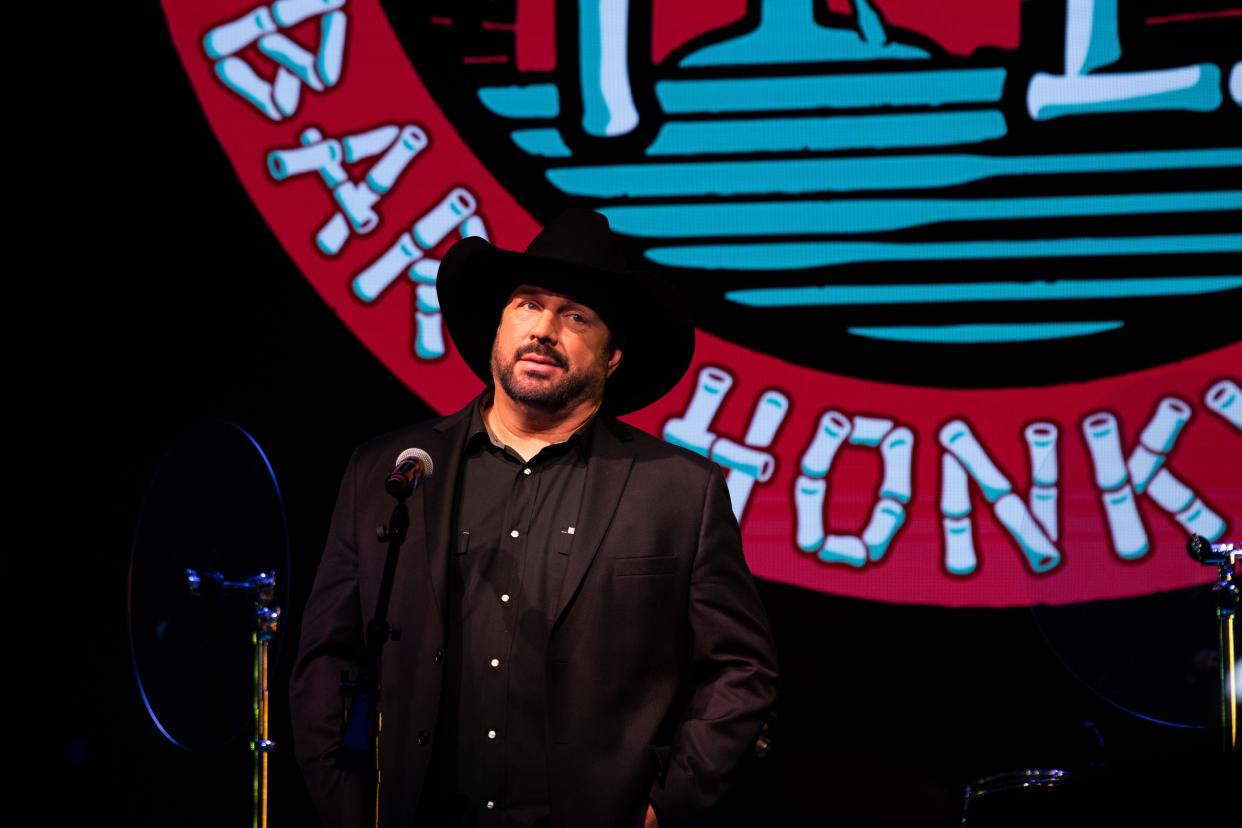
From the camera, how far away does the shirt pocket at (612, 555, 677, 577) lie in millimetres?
2717

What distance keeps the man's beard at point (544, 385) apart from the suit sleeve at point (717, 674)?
1.14 feet

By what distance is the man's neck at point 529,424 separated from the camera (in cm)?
289

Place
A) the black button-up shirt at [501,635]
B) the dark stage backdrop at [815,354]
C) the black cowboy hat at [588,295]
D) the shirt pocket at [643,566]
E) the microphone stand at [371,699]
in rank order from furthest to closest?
the dark stage backdrop at [815,354], the black cowboy hat at [588,295], the shirt pocket at [643,566], the black button-up shirt at [501,635], the microphone stand at [371,699]

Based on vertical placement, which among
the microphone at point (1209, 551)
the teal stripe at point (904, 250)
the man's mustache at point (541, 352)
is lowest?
the microphone at point (1209, 551)

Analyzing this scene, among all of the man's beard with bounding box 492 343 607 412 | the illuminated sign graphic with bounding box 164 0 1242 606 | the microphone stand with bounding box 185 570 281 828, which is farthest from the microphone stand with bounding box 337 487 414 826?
the illuminated sign graphic with bounding box 164 0 1242 606

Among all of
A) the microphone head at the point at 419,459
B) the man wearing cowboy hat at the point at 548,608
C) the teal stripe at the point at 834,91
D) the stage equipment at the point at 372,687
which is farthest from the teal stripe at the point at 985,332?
the stage equipment at the point at 372,687

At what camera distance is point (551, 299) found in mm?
2959

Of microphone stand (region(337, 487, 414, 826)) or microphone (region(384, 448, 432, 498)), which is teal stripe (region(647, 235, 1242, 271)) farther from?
microphone stand (region(337, 487, 414, 826))

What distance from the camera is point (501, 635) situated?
2.67 meters

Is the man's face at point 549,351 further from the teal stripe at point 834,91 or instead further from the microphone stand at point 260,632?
the teal stripe at point 834,91

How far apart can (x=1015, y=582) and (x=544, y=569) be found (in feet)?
5.54

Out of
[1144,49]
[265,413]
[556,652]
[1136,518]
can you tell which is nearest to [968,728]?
[1136,518]

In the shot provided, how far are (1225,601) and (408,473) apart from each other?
5.94 feet

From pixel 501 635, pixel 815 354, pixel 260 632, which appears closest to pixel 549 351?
pixel 501 635
